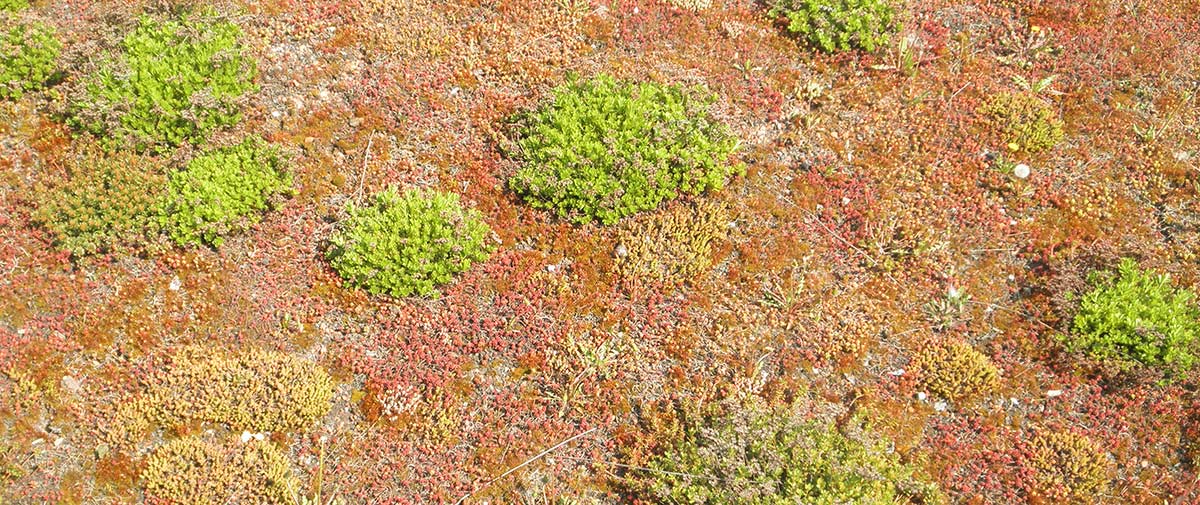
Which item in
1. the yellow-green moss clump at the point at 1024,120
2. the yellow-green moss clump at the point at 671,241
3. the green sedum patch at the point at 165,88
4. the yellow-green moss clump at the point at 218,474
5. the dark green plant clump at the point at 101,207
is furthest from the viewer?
the yellow-green moss clump at the point at 1024,120

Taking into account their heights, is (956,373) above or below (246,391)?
above

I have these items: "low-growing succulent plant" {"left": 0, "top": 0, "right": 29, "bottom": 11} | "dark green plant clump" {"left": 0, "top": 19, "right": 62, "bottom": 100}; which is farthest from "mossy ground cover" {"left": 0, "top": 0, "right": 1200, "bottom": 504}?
"dark green plant clump" {"left": 0, "top": 19, "right": 62, "bottom": 100}

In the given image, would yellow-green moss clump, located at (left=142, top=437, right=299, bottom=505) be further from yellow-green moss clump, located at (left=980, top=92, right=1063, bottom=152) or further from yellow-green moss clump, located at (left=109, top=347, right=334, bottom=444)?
A: yellow-green moss clump, located at (left=980, top=92, right=1063, bottom=152)

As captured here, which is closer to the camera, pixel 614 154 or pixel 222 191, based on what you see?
pixel 222 191

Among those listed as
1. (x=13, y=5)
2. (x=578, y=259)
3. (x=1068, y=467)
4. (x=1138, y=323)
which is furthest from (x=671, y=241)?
(x=13, y=5)

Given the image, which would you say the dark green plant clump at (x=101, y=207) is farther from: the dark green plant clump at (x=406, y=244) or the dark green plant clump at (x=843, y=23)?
the dark green plant clump at (x=843, y=23)

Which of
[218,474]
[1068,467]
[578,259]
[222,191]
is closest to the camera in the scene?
[218,474]

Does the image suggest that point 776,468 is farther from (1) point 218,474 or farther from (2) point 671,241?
(1) point 218,474

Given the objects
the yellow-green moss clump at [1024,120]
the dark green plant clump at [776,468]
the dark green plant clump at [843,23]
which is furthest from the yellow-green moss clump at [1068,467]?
the dark green plant clump at [843,23]
